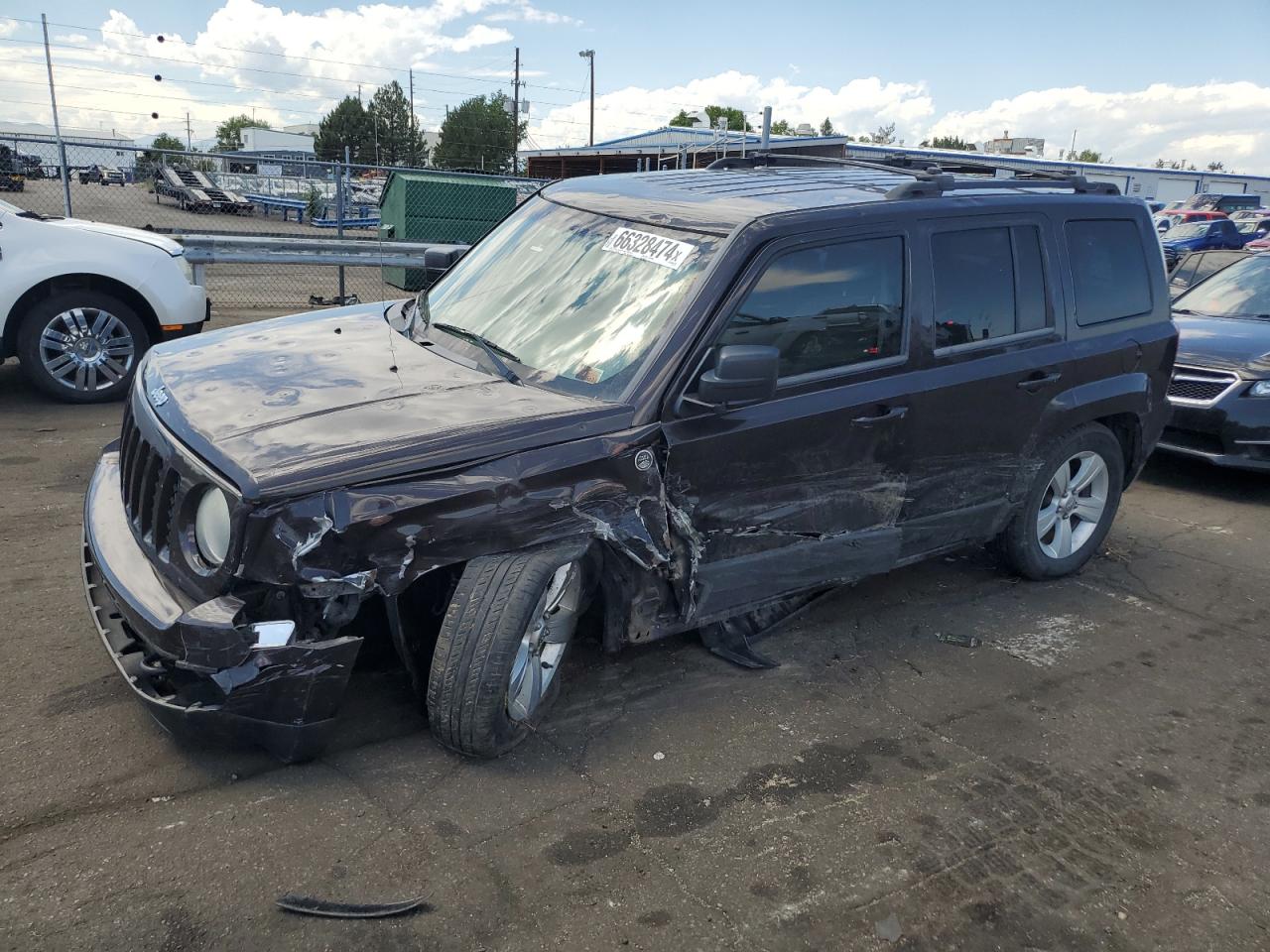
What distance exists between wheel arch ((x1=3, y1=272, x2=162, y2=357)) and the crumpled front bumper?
16.0 ft

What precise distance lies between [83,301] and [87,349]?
35 cm

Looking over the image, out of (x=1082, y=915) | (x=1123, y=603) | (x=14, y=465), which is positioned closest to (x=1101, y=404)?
(x=1123, y=603)

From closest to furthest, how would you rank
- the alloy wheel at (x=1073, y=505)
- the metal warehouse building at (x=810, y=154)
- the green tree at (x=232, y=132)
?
the alloy wheel at (x=1073, y=505) < the metal warehouse building at (x=810, y=154) < the green tree at (x=232, y=132)

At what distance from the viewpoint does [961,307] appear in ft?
13.9

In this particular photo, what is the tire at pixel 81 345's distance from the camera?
7027 mm

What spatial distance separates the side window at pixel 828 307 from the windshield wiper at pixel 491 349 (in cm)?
78

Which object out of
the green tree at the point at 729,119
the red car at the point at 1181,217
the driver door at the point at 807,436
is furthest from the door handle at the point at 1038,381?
the green tree at the point at 729,119

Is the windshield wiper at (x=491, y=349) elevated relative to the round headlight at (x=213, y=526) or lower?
A: elevated

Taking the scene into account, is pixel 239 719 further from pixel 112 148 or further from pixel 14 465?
pixel 112 148

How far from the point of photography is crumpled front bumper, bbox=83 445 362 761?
8.87ft

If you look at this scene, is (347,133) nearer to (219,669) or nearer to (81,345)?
(81,345)

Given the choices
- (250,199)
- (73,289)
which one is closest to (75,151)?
(73,289)

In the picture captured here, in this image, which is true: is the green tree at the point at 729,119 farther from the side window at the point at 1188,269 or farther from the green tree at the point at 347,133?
the side window at the point at 1188,269

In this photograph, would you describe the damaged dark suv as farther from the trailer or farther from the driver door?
the trailer
